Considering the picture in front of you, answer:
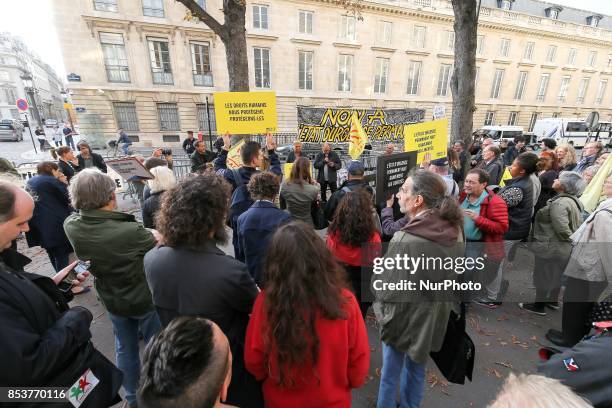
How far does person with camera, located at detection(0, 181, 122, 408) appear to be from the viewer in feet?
3.87

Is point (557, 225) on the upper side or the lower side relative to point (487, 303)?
upper

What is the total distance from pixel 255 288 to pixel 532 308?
4.18m

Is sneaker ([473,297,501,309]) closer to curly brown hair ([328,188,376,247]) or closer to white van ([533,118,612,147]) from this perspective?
curly brown hair ([328,188,376,247])

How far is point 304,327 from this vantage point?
127cm

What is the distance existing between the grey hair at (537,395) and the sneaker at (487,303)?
370 centimetres

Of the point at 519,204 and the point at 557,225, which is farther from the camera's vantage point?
the point at 519,204

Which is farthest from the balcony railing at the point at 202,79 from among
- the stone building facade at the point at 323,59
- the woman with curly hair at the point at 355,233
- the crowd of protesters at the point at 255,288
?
the woman with curly hair at the point at 355,233

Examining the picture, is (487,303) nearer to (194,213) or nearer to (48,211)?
(194,213)

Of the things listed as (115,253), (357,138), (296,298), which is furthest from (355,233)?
(357,138)

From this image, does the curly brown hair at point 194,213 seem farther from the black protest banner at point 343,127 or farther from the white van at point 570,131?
the white van at point 570,131

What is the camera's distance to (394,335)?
2.08 metres

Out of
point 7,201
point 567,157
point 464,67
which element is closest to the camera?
point 7,201

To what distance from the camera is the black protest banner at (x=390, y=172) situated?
374cm

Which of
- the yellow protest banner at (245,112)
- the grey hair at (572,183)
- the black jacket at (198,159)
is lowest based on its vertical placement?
the black jacket at (198,159)
